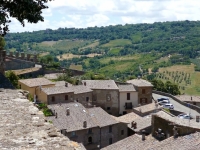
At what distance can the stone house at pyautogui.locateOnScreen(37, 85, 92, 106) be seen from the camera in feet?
125

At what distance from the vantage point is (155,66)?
125m

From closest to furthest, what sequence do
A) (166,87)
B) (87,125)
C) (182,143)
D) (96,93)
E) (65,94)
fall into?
(182,143) → (87,125) → (65,94) → (96,93) → (166,87)

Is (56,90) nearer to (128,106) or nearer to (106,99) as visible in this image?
(106,99)

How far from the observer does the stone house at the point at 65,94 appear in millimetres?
38037

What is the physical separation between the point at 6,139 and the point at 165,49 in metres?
159

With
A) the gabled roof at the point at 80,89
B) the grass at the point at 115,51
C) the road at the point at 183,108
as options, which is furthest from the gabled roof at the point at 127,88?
the grass at the point at 115,51

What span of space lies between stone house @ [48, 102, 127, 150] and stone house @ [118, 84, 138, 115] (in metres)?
6.84

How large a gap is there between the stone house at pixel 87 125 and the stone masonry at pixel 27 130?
23.7m

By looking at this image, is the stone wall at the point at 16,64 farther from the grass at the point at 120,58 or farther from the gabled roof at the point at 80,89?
the grass at the point at 120,58

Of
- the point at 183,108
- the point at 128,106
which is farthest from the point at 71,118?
the point at 183,108

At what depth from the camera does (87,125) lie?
33.8 meters

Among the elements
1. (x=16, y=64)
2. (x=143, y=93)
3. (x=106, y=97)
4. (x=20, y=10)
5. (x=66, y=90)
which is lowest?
(x=106, y=97)

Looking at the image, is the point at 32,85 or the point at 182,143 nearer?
the point at 182,143

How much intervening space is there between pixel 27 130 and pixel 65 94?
3284 cm
